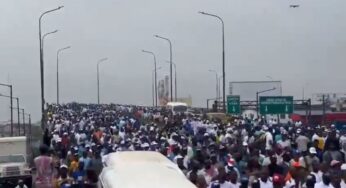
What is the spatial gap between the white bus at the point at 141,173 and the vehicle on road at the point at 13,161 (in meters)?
11.4

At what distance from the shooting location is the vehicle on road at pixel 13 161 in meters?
25.7

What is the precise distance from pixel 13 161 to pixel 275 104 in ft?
72.8

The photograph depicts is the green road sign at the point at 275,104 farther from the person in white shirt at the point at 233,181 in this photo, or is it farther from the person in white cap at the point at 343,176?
the person in white shirt at the point at 233,181

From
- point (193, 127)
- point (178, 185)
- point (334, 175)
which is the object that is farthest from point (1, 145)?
point (178, 185)

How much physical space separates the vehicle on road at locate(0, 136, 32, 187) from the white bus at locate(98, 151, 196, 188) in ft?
37.5

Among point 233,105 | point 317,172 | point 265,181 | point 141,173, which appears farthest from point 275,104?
point 141,173

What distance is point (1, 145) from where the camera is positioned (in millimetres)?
28594

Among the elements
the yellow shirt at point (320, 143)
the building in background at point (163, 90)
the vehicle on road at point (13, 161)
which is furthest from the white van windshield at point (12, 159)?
the building in background at point (163, 90)

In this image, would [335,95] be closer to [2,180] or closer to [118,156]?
[2,180]

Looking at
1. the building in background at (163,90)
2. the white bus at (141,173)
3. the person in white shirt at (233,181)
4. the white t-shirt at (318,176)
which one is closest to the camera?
the white bus at (141,173)

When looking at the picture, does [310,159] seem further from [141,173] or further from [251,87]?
[251,87]

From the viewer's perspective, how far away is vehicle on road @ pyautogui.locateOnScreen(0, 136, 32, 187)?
2571 cm

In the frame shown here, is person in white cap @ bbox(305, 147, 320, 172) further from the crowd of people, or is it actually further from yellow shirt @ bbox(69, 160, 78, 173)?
yellow shirt @ bbox(69, 160, 78, 173)

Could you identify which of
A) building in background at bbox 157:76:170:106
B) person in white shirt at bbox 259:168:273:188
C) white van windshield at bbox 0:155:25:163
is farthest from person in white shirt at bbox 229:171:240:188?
building in background at bbox 157:76:170:106
